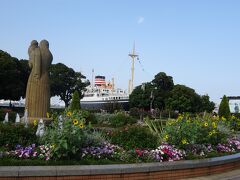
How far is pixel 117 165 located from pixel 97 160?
61 centimetres

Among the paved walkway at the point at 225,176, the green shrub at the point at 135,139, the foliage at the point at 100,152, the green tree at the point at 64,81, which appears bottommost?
the paved walkway at the point at 225,176

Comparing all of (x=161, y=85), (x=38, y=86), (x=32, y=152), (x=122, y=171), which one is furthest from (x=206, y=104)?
(x=32, y=152)

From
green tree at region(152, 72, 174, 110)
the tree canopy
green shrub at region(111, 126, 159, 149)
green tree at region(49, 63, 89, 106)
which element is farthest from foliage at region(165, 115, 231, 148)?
green tree at region(49, 63, 89, 106)

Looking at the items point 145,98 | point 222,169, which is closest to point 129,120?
point 222,169

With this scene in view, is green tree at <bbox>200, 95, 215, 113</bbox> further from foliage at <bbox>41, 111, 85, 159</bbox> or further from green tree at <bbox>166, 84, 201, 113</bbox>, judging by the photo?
foliage at <bbox>41, 111, 85, 159</bbox>

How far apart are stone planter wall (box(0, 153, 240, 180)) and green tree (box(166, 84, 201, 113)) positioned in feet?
193

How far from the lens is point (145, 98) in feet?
246

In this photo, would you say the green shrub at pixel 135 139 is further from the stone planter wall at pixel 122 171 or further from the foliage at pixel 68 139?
the foliage at pixel 68 139

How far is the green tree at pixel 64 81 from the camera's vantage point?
74.6 metres

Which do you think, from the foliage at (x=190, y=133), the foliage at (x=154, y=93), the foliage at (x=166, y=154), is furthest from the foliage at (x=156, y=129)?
the foliage at (x=154, y=93)

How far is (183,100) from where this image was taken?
6838cm

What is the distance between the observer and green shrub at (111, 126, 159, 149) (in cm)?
959

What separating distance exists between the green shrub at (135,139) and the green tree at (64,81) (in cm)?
6502

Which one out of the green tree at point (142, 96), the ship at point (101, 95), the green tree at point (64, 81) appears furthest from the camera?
the ship at point (101, 95)
